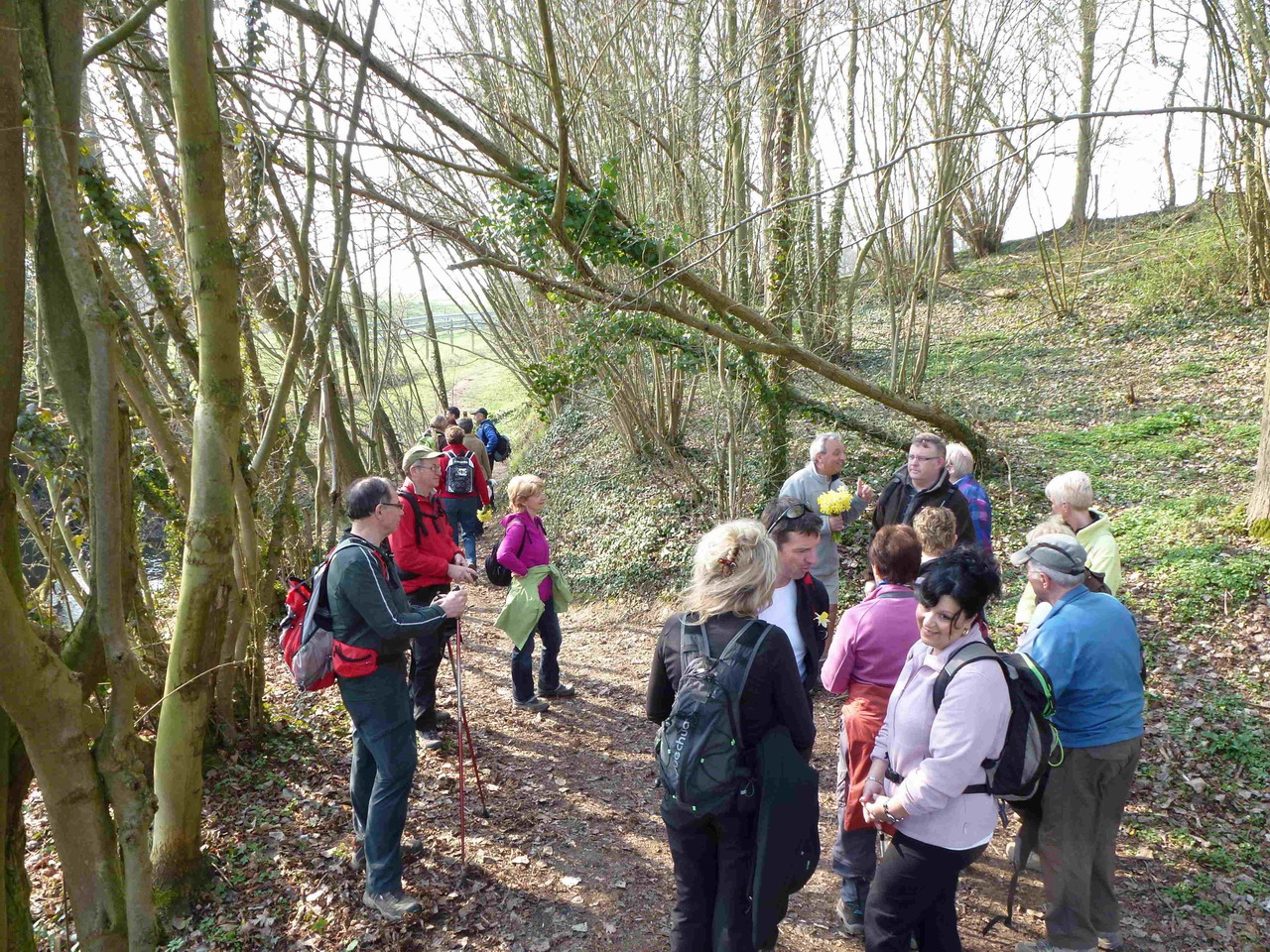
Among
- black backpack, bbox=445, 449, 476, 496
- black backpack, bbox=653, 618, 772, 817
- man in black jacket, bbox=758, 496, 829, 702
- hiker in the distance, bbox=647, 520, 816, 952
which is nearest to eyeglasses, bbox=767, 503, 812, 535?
man in black jacket, bbox=758, 496, 829, 702

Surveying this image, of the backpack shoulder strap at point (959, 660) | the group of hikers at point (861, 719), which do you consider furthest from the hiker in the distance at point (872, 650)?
the backpack shoulder strap at point (959, 660)

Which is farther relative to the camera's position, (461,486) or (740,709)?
(461,486)

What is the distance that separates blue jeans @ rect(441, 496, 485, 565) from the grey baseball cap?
260 inches

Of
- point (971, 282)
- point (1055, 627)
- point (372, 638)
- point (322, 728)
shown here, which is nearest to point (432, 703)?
point (322, 728)

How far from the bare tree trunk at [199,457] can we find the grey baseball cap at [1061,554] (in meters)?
3.36

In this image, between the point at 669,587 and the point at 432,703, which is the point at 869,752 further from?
the point at 669,587

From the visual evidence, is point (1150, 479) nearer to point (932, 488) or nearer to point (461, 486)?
point (932, 488)

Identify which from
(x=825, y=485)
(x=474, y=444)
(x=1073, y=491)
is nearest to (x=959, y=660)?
(x=1073, y=491)

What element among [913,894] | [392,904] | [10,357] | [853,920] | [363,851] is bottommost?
[853,920]

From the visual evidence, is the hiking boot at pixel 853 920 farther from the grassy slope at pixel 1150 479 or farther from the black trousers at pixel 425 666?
the black trousers at pixel 425 666

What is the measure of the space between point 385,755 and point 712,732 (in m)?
1.74

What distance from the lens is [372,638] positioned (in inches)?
134

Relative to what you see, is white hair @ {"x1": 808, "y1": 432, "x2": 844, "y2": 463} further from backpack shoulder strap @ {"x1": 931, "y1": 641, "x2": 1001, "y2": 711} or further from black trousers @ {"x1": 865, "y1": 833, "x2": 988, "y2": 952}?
black trousers @ {"x1": 865, "y1": 833, "x2": 988, "y2": 952}

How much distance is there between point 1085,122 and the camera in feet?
45.3
